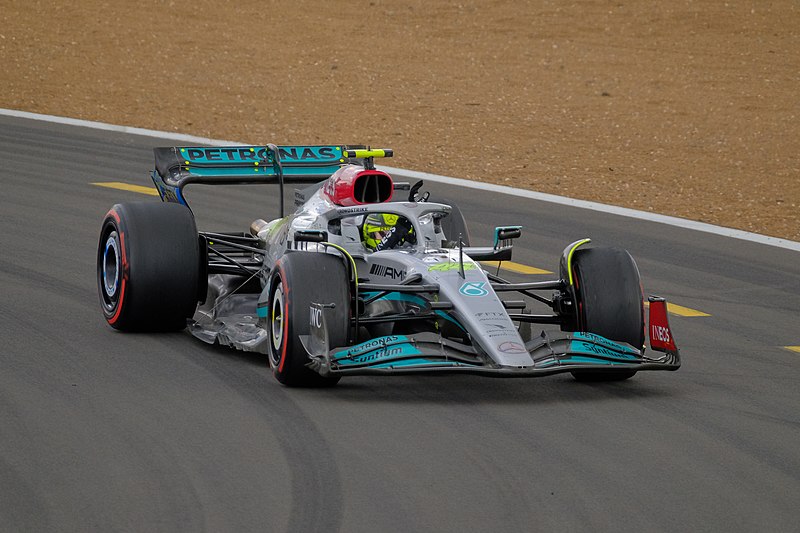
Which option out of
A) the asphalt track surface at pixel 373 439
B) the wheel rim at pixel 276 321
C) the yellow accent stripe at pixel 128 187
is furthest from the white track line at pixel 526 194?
the wheel rim at pixel 276 321

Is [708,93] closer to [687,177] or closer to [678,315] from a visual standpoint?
[687,177]

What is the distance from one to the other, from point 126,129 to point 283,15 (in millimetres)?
10326

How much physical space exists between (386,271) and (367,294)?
21cm

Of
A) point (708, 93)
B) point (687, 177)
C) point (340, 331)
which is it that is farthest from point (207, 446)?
point (708, 93)

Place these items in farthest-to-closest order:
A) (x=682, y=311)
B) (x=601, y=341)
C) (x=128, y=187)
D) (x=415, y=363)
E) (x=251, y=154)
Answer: (x=128, y=187)
(x=682, y=311)
(x=251, y=154)
(x=601, y=341)
(x=415, y=363)

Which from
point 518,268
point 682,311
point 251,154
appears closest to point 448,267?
point 251,154

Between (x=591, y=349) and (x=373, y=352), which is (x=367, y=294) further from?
(x=591, y=349)

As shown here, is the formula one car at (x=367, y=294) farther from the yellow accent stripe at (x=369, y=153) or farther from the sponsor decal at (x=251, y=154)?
the sponsor decal at (x=251, y=154)

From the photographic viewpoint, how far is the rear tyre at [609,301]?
855cm

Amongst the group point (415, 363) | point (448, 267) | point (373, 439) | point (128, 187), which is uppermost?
point (448, 267)

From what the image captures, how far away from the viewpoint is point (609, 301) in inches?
338

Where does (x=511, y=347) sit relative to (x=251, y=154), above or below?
below

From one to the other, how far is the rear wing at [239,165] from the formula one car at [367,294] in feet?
1.80

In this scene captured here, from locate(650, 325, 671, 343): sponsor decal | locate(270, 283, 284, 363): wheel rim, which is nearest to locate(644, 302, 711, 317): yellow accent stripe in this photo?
locate(650, 325, 671, 343): sponsor decal
